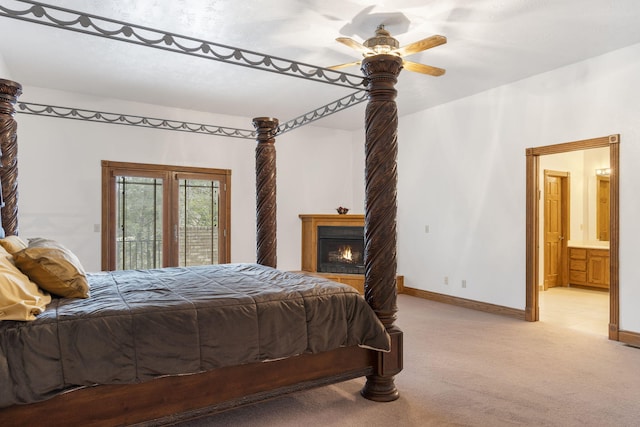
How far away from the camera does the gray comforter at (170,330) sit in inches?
74.1

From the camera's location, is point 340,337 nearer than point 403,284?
Yes

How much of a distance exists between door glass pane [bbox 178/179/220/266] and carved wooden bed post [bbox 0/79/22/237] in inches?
113

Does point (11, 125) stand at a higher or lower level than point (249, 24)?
lower

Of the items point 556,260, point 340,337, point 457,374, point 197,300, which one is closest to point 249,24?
point 197,300

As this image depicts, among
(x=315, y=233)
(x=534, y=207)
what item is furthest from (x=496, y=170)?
(x=315, y=233)

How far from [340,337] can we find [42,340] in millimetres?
1592

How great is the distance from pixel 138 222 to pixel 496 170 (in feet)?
16.2

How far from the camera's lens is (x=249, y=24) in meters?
3.55

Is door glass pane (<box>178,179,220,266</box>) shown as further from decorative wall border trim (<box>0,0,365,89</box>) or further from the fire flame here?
decorative wall border trim (<box>0,0,365,89</box>)

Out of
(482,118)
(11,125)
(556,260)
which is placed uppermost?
(482,118)

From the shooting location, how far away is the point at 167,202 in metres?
6.18

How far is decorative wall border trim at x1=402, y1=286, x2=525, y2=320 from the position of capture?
5.22 metres

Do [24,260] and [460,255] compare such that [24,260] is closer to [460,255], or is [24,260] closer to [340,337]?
[340,337]

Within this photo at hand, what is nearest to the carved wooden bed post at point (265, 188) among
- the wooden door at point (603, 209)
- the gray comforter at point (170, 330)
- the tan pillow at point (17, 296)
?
the gray comforter at point (170, 330)
